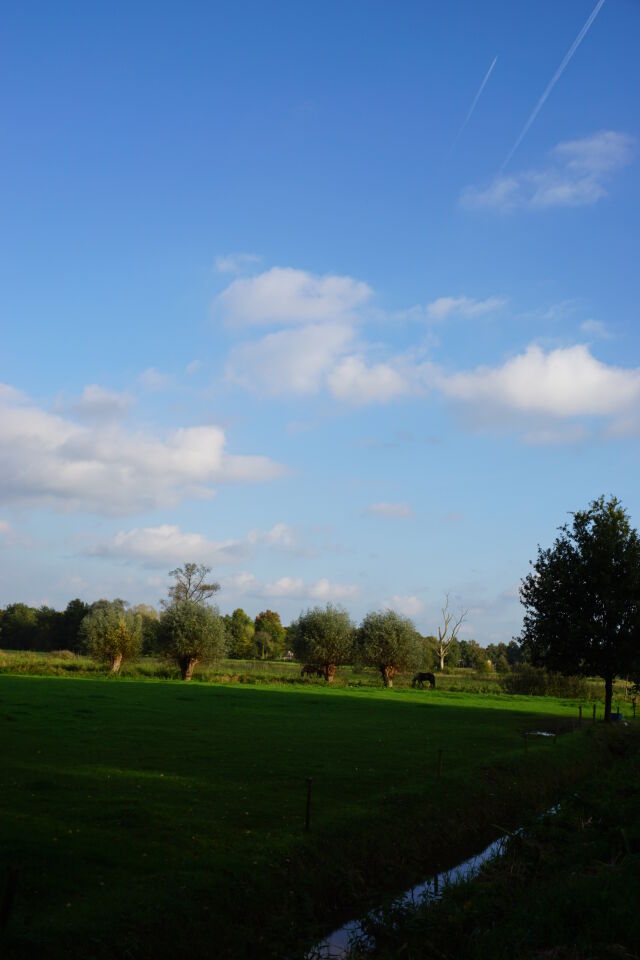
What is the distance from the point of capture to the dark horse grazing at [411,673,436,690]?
304 feet

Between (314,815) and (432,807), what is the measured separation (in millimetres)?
4749

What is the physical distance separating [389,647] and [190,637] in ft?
101

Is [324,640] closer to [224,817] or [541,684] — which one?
[541,684]

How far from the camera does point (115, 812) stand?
64.4 ft

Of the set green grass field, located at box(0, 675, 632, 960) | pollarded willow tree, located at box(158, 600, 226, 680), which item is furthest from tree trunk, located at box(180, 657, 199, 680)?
green grass field, located at box(0, 675, 632, 960)

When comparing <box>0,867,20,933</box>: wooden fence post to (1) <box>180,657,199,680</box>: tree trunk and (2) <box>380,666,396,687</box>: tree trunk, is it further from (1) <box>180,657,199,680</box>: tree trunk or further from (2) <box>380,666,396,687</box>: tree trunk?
(2) <box>380,666,396,687</box>: tree trunk

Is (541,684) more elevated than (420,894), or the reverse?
(420,894)

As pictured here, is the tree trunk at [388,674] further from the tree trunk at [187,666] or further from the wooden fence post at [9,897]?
the wooden fence post at [9,897]

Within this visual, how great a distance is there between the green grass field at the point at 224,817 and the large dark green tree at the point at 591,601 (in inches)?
363

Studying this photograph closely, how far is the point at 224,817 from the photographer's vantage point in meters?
20.0

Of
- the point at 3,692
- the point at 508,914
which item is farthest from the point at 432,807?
the point at 3,692

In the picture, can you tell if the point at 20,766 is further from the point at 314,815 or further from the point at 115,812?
the point at 314,815

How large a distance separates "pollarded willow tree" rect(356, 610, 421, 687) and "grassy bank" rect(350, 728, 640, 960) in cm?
8220

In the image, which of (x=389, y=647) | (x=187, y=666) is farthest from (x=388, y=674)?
(x=187, y=666)
